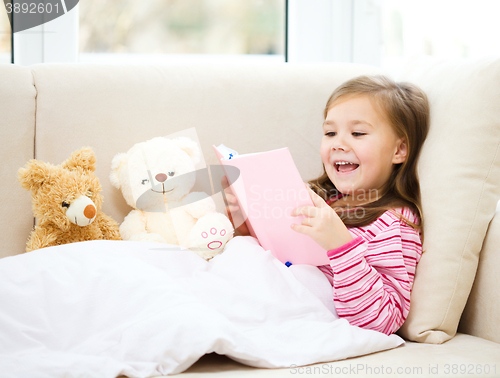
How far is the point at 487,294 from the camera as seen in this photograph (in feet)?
2.63

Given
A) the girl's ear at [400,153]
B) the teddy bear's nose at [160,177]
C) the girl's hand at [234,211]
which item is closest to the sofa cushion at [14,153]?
the teddy bear's nose at [160,177]

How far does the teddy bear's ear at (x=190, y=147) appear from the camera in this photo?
Result: 3.47 ft

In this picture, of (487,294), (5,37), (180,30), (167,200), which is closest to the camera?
(487,294)

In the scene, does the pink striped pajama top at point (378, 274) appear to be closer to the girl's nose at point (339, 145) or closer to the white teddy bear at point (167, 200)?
the girl's nose at point (339, 145)

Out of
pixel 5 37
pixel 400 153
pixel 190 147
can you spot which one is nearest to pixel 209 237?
pixel 190 147

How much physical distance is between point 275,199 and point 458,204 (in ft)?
1.14

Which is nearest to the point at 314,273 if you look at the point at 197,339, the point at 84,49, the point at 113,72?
the point at 197,339

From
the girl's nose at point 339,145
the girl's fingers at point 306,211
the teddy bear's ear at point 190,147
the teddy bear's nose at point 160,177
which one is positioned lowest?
the girl's fingers at point 306,211

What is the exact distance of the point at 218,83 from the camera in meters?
1.18

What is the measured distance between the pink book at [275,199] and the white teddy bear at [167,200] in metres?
0.11

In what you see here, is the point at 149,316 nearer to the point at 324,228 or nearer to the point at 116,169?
the point at 324,228

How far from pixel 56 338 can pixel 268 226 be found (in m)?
0.45

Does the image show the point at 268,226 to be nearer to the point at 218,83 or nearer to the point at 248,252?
the point at 248,252

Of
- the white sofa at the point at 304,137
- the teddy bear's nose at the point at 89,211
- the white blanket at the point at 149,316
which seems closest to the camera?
the white blanket at the point at 149,316
